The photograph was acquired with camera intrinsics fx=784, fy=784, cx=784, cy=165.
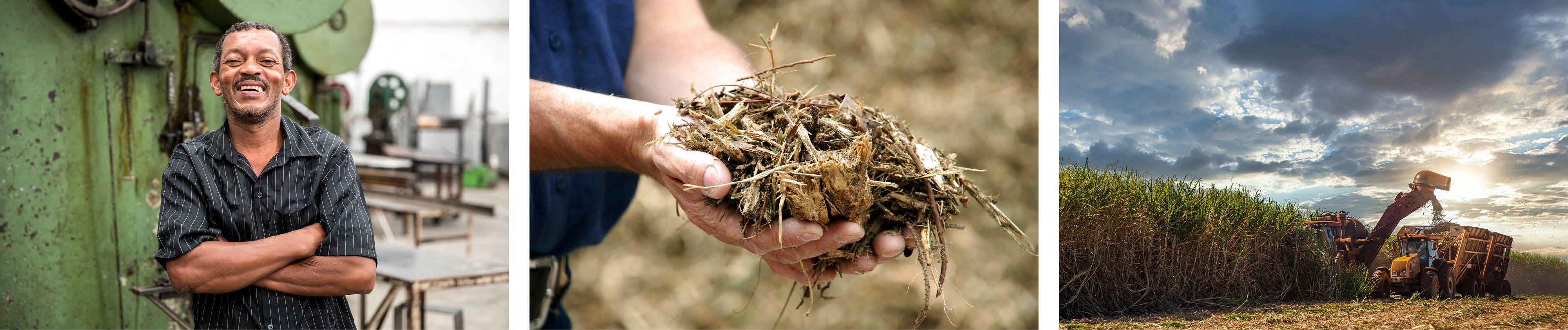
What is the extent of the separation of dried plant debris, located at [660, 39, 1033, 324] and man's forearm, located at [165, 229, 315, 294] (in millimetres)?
480

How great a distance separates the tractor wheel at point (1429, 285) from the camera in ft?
5.57

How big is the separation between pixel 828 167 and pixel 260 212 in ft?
2.19

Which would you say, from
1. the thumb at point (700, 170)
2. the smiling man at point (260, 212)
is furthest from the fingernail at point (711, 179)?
the smiling man at point (260, 212)

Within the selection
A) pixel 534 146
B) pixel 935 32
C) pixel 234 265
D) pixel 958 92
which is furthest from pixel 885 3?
pixel 234 265

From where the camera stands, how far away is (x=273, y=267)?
88 centimetres

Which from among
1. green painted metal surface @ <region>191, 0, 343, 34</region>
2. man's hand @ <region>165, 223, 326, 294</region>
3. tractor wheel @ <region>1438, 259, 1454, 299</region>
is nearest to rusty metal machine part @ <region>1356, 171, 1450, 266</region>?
tractor wheel @ <region>1438, 259, 1454, 299</region>

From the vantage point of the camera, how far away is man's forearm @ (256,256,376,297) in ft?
2.92

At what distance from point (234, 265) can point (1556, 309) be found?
2.44 m

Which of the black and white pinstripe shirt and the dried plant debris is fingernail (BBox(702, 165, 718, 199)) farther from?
the black and white pinstripe shirt

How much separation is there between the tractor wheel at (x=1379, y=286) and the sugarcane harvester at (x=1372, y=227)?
0.04 metres

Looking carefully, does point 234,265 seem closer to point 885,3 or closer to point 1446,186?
point 885,3

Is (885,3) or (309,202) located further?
(885,3)

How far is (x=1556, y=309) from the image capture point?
5.59ft

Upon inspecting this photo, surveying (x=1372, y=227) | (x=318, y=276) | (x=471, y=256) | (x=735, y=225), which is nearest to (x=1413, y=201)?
(x=1372, y=227)
